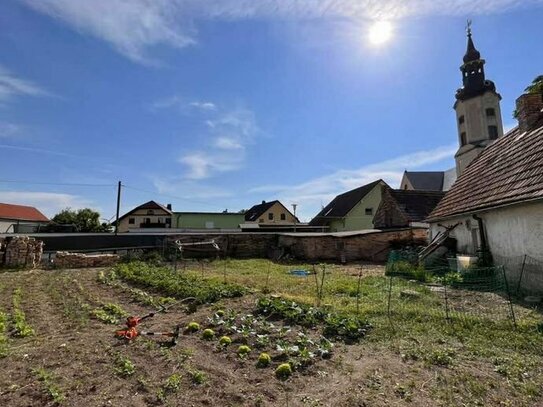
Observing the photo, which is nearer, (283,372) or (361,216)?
(283,372)

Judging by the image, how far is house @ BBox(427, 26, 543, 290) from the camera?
30.8ft

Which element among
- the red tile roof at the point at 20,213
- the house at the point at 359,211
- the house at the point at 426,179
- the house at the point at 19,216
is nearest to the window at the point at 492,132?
the house at the point at 426,179

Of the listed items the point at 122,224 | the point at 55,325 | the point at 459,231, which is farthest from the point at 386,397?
the point at 122,224

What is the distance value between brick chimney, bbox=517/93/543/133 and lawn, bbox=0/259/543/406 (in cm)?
786

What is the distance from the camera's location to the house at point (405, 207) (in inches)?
952

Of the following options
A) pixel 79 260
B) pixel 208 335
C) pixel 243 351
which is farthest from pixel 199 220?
pixel 243 351

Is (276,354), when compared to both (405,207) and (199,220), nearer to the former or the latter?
(405,207)

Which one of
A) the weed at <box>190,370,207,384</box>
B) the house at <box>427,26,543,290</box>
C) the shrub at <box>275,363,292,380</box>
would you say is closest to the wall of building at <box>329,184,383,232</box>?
the house at <box>427,26,543,290</box>

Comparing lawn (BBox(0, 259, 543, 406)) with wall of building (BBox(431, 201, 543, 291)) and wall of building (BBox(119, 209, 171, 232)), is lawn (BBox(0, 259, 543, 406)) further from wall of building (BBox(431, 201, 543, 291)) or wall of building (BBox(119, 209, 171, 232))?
wall of building (BBox(119, 209, 171, 232))

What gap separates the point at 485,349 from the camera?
17.1 feet

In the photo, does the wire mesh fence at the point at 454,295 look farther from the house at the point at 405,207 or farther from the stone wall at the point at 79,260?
the stone wall at the point at 79,260

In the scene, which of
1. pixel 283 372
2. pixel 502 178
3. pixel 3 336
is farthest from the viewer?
pixel 502 178

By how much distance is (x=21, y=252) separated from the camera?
17719 millimetres

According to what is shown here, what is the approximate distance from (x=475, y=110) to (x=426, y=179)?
11848 mm
